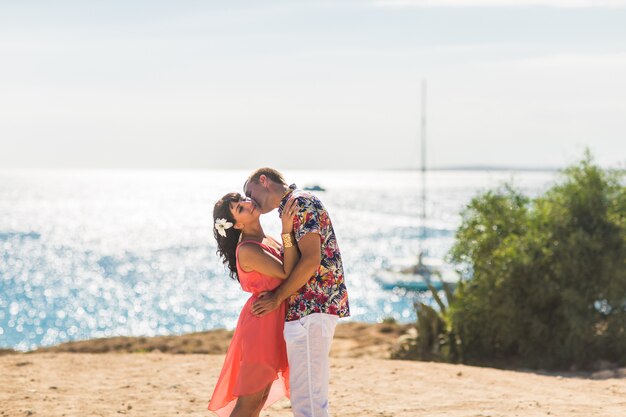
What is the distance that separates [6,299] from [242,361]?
54.9 m

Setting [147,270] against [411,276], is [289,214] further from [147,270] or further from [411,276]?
[147,270]

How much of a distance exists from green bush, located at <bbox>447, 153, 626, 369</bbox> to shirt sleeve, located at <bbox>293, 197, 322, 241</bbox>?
820cm

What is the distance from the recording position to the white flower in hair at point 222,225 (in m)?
5.72

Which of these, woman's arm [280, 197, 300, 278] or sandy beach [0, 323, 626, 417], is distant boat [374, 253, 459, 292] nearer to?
sandy beach [0, 323, 626, 417]

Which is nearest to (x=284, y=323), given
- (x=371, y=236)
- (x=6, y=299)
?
(x=6, y=299)

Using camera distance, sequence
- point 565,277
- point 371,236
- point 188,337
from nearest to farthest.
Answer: point 565,277, point 188,337, point 371,236

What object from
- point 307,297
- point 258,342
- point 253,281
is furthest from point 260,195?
point 258,342

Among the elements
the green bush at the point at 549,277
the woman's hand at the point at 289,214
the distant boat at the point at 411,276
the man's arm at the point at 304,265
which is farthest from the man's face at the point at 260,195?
the distant boat at the point at 411,276

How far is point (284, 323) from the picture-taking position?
583 cm

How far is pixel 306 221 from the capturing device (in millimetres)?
5535

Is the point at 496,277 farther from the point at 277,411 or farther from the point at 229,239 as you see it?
the point at 229,239

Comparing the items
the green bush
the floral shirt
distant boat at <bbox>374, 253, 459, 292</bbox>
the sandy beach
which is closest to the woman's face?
the floral shirt

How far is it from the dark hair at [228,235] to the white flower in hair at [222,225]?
22 mm

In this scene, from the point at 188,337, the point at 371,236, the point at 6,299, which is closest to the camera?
the point at 188,337
